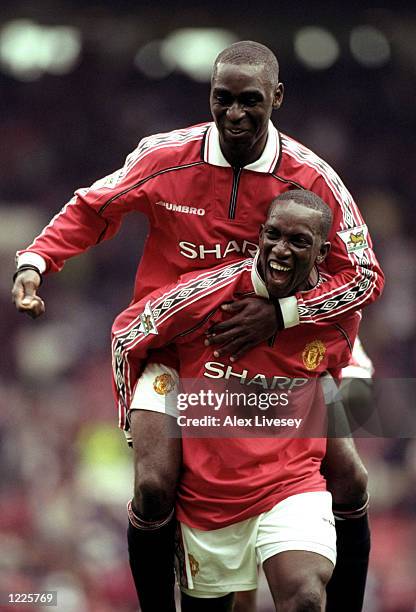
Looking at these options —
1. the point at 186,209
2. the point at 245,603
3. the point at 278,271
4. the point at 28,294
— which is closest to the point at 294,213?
the point at 278,271

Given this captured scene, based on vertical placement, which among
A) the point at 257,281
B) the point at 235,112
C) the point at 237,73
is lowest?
the point at 257,281

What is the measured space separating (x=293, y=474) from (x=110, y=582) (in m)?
4.37

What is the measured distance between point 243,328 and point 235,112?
728 millimetres

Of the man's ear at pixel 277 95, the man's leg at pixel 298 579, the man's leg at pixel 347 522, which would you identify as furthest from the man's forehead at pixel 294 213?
the man's leg at pixel 298 579

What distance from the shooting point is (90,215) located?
186 inches

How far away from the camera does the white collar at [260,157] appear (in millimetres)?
4559

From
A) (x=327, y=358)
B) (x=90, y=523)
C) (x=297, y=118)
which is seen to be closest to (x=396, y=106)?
(x=297, y=118)

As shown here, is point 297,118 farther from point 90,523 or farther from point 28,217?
point 90,523

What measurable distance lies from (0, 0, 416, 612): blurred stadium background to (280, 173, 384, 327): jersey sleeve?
504cm

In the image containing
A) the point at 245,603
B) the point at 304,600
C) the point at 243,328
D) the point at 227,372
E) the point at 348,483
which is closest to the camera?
the point at 304,600

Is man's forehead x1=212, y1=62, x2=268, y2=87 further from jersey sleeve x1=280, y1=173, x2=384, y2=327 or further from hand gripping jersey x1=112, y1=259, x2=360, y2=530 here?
hand gripping jersey x1=112, y1=259, x2=360, y2=530

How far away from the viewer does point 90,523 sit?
9141mm

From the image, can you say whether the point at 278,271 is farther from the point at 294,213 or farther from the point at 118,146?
the point at 118,146

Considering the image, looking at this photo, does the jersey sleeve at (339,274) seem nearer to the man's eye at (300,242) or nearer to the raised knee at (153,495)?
the man's eye at (300,242)
